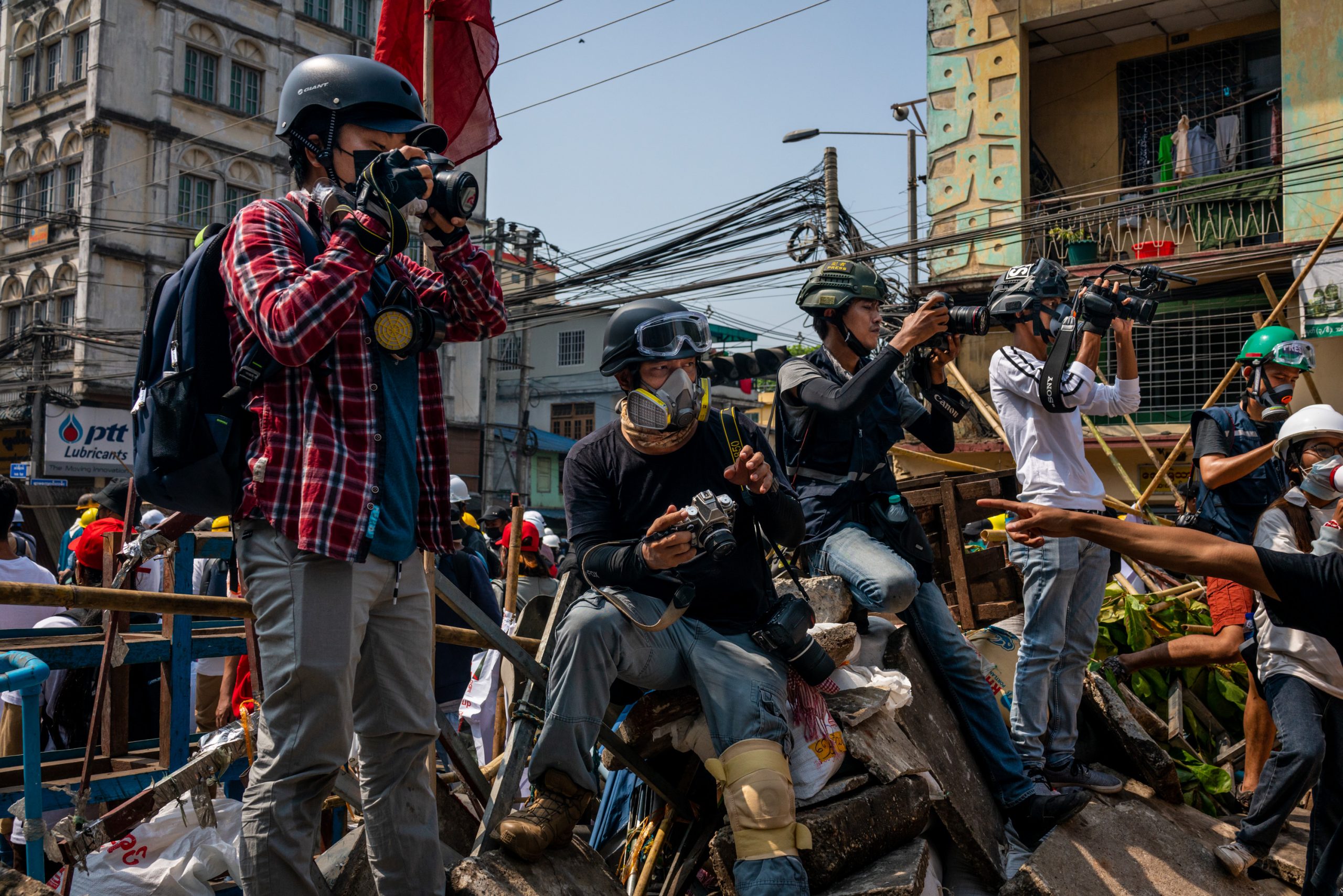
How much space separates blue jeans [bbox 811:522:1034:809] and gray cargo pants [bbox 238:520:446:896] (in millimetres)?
2037

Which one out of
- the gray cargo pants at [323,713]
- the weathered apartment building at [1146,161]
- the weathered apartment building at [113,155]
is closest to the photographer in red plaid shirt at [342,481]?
the gray cargo pants at [323,713]

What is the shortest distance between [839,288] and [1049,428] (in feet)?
3.65

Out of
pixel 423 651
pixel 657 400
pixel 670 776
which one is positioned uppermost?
pixel 657 400

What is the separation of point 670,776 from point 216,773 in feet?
5.23

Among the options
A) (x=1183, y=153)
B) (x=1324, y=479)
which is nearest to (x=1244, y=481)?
(x=1324, y=479)

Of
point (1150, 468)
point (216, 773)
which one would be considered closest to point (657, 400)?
point (216, 773)

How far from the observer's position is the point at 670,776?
12.9 ft

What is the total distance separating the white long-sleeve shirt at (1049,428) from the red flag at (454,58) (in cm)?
285

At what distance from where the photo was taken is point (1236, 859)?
4.14 meters

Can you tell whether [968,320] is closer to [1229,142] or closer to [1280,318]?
[1280,318]

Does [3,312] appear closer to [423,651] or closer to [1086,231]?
[1086,231]

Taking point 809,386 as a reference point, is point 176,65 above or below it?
above

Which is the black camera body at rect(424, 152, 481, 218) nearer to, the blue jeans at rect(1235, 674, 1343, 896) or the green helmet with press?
the blue jeans at rect(1235, 674, 1343, 896)

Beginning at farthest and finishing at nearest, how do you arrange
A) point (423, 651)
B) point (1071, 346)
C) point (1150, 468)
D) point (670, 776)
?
point (1150, 468), point (1071, 346), point (670, 776), point (423, 651)
